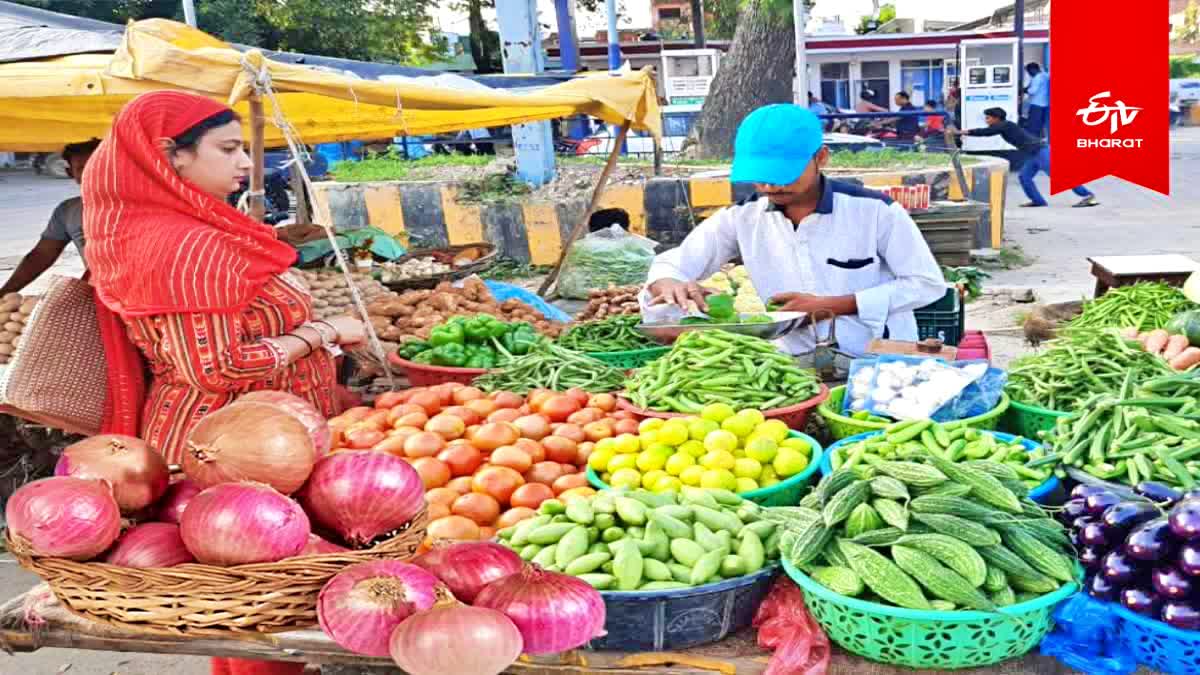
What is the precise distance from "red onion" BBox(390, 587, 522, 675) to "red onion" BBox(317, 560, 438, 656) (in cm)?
5

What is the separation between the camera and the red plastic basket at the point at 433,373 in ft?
13.9

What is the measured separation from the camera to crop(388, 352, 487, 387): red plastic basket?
423 cm

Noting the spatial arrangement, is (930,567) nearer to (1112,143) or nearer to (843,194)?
(843,194)

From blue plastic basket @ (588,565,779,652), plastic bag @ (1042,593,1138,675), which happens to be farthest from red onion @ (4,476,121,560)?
plastic bag @ (1042,593,1138,675)

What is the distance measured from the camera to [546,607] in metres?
1.77

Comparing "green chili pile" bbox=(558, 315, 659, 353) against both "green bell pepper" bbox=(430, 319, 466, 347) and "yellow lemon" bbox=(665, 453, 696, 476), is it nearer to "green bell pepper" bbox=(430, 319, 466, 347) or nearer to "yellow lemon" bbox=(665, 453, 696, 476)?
"green bell pepper" bbox=(430, 319, 466, 347)

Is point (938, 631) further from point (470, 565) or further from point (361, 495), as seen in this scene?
point (361, 495)

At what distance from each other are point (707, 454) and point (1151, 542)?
1133 millimetres

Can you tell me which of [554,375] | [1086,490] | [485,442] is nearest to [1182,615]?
[1086,490]

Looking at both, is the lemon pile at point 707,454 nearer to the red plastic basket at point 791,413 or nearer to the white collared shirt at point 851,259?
the red plastic basket at point 791,413

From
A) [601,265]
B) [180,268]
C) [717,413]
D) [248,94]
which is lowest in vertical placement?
[601,265]

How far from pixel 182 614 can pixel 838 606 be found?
130 centimetres

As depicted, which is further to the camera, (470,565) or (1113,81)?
(1113,81)

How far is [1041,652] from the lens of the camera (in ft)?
6.34
